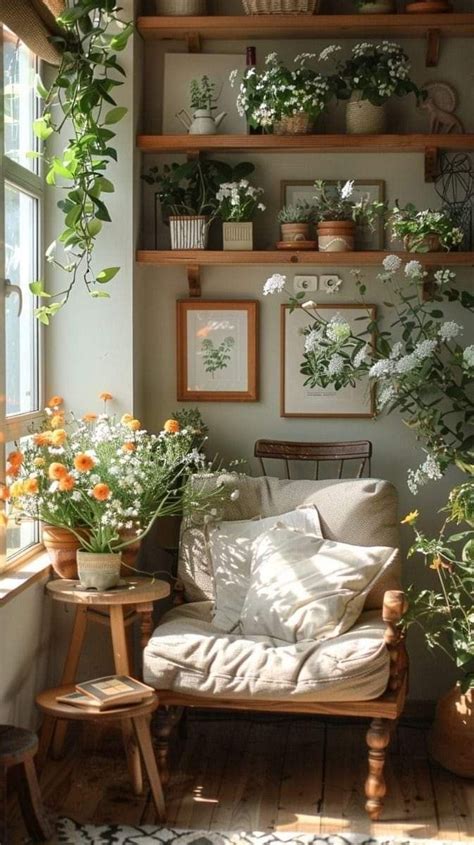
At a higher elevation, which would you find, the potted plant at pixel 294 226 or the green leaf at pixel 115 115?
the green leaf at pixel 115 115

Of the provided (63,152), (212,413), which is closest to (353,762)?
(212,413)

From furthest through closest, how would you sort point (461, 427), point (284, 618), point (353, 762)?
point (461, 427) < point (353, 762) < point (284, 618)

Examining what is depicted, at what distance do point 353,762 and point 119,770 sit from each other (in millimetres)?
830

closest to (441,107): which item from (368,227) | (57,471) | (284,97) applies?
(368,227)

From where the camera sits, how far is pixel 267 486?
4.25 meters

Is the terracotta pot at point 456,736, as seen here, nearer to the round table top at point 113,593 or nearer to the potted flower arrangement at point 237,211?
the round table top at point 113,593

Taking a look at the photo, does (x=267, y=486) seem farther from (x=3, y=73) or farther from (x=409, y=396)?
(x=3, y=73)

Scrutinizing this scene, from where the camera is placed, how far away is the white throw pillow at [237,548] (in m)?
4.02

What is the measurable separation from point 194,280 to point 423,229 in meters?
0.91

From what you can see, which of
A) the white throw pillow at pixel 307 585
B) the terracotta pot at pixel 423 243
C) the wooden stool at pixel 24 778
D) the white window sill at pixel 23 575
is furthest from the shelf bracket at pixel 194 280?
the wooden stool at pixel 24 778

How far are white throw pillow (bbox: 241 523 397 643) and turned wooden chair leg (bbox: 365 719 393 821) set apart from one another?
337 mm

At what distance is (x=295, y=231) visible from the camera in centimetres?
430

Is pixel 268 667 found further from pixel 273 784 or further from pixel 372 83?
pixel 372 83

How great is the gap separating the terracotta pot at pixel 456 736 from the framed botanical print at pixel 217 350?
141 centimetres
